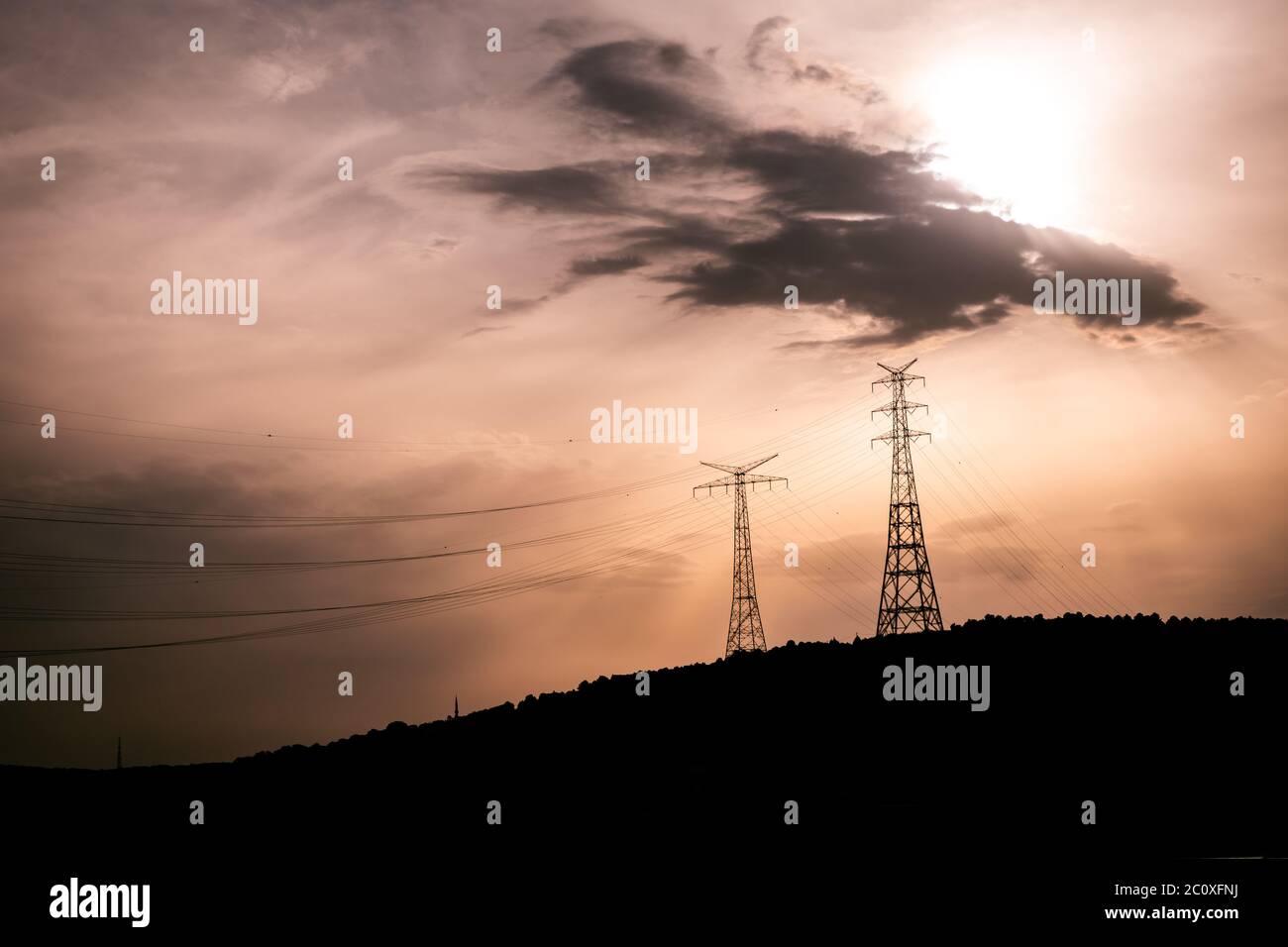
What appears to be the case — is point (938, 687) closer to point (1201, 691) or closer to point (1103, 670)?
point (1103, 670)

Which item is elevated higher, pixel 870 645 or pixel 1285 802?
pixel 870 645
